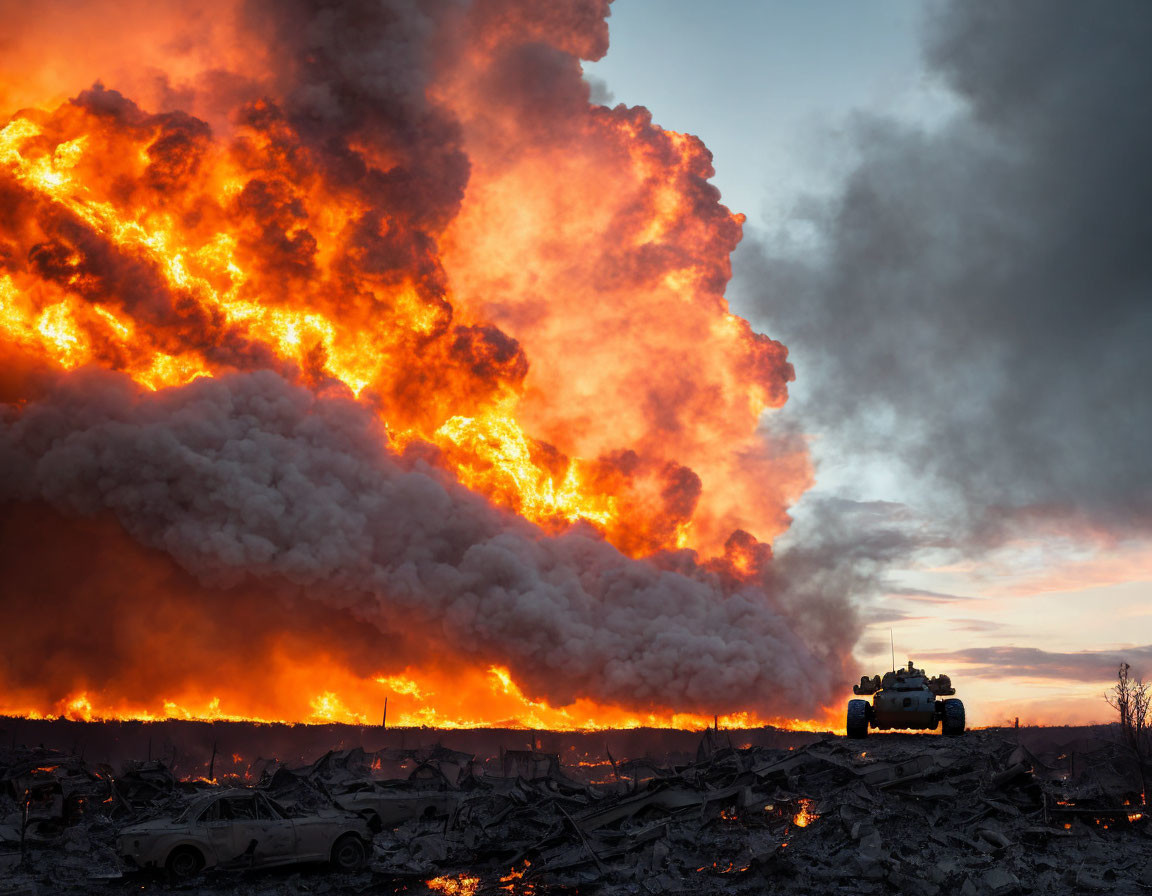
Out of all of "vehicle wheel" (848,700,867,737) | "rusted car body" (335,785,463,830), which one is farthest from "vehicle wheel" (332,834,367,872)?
"vehicle wheel" (848,700,867,737)

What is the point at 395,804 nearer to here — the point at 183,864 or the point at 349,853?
the point at 349,853

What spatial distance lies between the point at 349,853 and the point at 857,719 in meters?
20.1

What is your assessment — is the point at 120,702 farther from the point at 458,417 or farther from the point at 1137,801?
the point at 1137,801

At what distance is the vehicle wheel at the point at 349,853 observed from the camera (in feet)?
61.4

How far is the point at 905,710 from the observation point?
31.4 m

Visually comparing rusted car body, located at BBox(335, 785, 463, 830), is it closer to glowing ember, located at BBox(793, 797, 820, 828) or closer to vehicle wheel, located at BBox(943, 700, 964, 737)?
glowing ember, located at BBox(793, 797, 820, 828)

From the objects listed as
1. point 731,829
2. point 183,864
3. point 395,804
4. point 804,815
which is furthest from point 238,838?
point 804,815

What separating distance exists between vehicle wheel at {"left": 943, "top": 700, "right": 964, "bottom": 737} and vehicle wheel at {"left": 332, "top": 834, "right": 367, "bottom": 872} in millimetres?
21420

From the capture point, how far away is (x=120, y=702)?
49.2 meters

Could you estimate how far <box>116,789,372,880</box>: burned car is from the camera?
17.2 m

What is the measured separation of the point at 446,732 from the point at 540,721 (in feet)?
37.1

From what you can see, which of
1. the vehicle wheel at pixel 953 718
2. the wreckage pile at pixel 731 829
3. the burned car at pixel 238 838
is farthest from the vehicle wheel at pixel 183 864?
the vehicle wheel at pixel 953 718

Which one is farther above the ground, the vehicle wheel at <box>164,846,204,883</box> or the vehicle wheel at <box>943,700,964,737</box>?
the vehicle wheel at <box>943,700,964,737</box>

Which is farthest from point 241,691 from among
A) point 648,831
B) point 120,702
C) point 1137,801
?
point 1137,801
